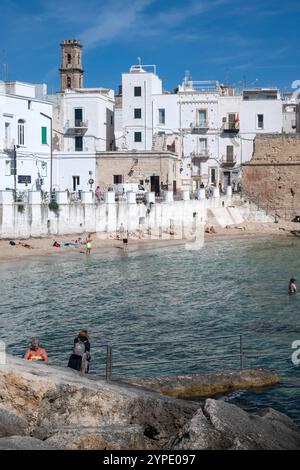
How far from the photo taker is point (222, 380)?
13.5 meters

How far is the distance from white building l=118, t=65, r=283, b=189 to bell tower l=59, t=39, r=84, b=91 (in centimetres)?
1562

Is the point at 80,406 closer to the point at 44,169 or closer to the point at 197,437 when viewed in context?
the point at 197,437

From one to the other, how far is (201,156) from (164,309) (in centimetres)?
3567

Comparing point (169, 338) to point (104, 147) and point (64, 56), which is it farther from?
point (64, 56)

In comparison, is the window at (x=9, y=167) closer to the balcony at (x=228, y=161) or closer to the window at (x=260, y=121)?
the balcony at (x=228, y=161)

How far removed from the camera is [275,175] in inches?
2223

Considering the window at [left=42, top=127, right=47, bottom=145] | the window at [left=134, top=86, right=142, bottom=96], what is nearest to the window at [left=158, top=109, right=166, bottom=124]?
the window at [left=134, top=86, right=142, bottom=96]

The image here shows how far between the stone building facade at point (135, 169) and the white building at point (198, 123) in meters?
5.65

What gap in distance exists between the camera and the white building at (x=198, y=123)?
56.2 metres

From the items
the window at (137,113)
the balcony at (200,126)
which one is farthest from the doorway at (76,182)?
the balcony at (200,126)

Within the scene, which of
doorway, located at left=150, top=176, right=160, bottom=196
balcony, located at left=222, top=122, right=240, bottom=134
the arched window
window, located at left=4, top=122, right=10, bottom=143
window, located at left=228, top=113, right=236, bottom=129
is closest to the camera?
window, located at left=4, top=122, right=10, bottom=143

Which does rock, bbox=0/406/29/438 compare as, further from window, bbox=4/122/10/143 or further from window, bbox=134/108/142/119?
window, bbox=134/108/142/119

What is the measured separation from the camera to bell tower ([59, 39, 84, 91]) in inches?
2798
